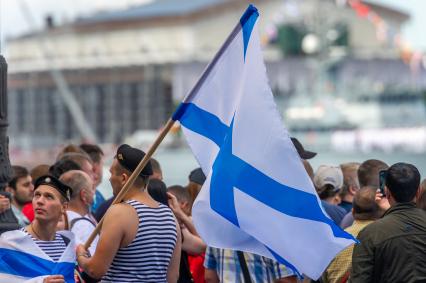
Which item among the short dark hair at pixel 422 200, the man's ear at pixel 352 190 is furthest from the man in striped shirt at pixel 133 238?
the man's ear at pixel 352 190

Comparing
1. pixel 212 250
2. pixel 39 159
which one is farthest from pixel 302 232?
pixel 39 159

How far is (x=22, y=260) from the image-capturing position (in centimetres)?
649

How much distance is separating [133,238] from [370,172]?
2.49m

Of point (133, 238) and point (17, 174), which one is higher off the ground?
point (133, 238)

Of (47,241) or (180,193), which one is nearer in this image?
(47,241)

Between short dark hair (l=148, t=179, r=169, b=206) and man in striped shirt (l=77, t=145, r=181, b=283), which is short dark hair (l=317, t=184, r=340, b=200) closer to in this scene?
short dark hair (l=148, t=179, r=169, b=206)

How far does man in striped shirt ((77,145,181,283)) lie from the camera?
6449 millimetres

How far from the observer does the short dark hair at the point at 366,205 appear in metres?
7.48

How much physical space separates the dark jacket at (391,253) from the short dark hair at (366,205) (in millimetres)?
783

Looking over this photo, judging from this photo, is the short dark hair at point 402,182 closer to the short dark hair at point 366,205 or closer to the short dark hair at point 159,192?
the short dark hair at point 366,205

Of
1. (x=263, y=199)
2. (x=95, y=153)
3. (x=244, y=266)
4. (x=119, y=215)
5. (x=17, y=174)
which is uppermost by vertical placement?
(x=263, y=199)

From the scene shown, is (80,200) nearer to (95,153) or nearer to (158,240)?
(158,240)

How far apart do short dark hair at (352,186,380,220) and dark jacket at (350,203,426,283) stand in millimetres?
783

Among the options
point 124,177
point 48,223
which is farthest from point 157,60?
point 48,223
